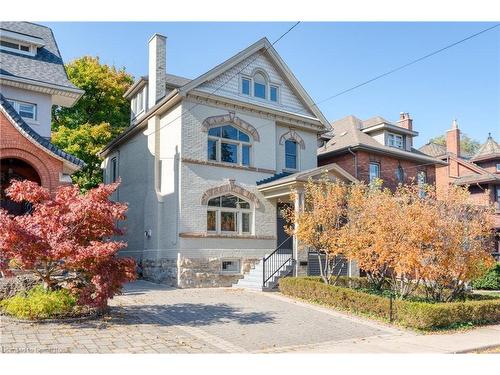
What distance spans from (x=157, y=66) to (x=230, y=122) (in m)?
4.03

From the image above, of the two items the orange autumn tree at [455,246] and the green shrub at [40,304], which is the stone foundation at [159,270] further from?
the orange autumn tree at [455,246]

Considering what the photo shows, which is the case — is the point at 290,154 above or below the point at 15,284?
above

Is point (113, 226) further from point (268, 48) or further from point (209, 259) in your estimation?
point (268, 48)

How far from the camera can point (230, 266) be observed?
18516 millimetres

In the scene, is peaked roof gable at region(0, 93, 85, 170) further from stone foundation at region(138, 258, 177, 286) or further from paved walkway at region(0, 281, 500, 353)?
stone foundation at region(138, 258, 177, 286)

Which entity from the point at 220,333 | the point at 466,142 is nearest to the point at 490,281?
the point at 220,333

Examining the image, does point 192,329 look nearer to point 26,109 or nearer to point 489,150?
point 26,109

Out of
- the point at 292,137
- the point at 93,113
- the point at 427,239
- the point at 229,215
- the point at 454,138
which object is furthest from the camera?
the point at 454,138

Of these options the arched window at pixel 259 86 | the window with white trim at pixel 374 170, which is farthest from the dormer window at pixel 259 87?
the window with white trim at pixel 374 170

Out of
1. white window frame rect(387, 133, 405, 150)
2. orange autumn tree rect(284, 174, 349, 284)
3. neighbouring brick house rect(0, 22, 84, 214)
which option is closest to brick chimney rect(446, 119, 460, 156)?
white window frame rect(387, 133, 405, 150)

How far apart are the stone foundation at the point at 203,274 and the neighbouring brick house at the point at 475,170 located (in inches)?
795

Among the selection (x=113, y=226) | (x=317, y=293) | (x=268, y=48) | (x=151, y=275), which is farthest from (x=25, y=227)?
(x=268, y=48)

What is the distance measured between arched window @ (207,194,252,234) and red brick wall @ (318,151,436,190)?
24.5 feet

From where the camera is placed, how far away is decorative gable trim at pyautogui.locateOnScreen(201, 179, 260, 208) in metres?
18.1
